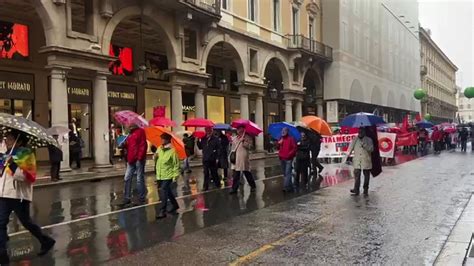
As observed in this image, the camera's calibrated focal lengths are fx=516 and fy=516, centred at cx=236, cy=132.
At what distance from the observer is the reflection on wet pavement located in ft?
22.7

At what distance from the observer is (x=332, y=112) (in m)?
42.2

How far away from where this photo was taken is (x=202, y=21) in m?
Answer: 26.7

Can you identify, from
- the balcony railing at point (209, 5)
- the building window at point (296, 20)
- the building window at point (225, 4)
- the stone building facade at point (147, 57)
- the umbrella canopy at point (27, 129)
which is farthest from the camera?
the building window at point (296, 20)

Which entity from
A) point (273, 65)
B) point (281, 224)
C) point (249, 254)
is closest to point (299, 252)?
point (249, 254)

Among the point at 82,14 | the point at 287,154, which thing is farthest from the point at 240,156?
the point at 82,14

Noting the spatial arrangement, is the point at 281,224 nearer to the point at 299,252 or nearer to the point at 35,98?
the point at 299,252

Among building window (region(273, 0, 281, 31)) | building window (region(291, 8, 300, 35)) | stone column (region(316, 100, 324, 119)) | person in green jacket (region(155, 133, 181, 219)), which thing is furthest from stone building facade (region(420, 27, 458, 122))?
person in green jacket (region(155, 133, 181, 219))

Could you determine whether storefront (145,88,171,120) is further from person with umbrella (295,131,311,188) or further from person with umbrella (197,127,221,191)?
person with umbrella (295,131,311,188)

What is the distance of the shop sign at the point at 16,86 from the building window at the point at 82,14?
337cm

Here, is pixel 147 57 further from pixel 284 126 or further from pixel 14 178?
pixel 14 178

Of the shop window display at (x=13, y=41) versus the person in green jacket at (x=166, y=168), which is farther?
the shop window display at (x=13, y=41)

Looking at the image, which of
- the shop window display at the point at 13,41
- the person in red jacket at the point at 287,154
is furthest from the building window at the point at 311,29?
the person in red jacket at the point at 287,154

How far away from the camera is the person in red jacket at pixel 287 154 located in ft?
42.8

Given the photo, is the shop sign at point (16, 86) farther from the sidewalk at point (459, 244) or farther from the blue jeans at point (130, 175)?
the sidewalk at point (459, 244)
